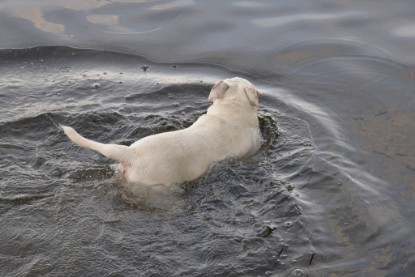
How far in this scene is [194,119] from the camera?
819 cm

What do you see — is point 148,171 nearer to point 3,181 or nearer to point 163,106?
point 3,181

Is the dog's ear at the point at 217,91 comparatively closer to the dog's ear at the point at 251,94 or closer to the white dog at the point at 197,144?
the white dog at the point at 197,144

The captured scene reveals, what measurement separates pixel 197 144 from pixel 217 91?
1.23 metres

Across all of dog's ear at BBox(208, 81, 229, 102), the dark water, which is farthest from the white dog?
the dark water

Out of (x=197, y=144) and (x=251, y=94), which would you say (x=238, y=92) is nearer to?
(x=251, y=94)

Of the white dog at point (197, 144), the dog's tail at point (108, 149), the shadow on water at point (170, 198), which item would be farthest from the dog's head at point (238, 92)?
the dog's tail at point (108, 149)

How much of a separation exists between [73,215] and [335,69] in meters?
4.84

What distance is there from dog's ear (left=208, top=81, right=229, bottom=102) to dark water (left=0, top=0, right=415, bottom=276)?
0.69 metres

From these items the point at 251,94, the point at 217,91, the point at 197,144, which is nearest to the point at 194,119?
the point at 217,91

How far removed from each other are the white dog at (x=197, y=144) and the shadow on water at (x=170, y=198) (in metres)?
0.17

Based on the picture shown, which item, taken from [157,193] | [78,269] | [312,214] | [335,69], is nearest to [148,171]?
[157,193]

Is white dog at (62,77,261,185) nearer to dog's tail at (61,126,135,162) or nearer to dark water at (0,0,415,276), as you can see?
dog's tail at (61,126,135,162)

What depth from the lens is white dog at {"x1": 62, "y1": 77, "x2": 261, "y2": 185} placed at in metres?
6.08

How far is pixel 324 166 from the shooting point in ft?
23.1
